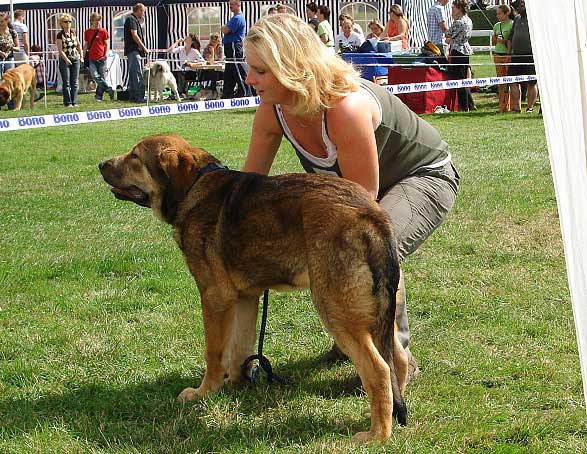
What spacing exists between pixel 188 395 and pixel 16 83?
16.4 meters

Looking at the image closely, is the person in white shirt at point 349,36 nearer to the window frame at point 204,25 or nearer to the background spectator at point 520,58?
the background spectator at point 520,58

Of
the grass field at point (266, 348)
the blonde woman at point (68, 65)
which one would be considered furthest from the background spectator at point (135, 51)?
the grass field at point (266, 348)

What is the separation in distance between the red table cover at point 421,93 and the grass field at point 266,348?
8.61 metres

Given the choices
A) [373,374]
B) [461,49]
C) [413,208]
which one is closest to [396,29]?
[461,49]

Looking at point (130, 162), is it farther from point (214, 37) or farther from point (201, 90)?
point (214, 37)

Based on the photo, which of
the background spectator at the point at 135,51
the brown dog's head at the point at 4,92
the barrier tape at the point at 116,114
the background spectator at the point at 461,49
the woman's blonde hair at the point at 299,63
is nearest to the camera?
the woman's blonde hair at the point at 299,63

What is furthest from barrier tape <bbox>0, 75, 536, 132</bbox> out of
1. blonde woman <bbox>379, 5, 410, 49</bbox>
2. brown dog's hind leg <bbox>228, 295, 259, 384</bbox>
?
blonde woman <bbox>379, 5, 410, 49</bbox>

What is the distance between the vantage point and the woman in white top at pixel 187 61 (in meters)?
23.1

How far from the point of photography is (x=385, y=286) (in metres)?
3.38

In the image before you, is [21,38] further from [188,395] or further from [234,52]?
[188,395]

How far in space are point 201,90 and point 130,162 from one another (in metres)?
19.1

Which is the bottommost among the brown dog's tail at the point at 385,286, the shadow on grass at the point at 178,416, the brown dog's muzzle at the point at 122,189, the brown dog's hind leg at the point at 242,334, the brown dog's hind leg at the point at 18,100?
the shadow on grass at the point at 178,416

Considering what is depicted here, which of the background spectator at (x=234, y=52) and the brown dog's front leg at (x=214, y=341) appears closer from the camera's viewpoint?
the brown dog's front leg at (x=214, y=341)

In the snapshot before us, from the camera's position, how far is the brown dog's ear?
156 inches
